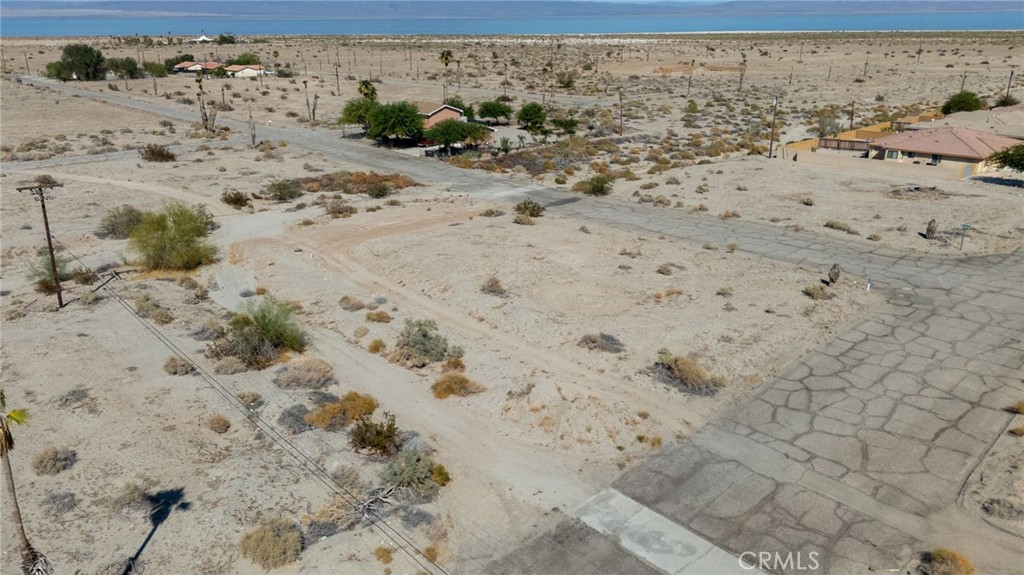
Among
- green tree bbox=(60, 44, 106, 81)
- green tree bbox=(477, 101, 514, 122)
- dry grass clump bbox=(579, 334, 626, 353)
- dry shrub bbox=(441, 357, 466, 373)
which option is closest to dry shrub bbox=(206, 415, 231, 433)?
dry shrub bbox=(441, 357, 466, 373)

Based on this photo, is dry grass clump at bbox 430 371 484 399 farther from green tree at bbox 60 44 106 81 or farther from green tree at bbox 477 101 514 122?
green tree at bbox 60 44 106 81

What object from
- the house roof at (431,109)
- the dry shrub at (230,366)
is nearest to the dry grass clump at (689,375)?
the dry shrub at (230,366)

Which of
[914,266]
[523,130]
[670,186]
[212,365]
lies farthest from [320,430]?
[523,130]

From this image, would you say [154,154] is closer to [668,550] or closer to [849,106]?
[668,550]

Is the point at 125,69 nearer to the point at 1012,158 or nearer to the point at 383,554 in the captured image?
the point at 1012,158

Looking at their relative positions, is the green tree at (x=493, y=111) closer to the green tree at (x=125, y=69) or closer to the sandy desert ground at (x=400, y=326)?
the sandy desert ground at (x=400, y=326)
